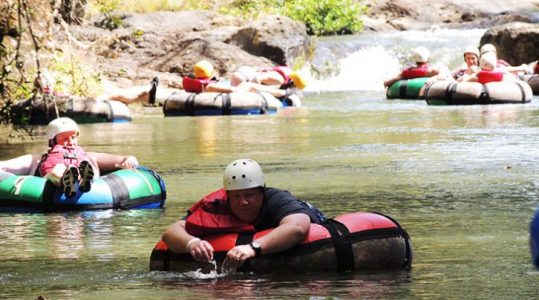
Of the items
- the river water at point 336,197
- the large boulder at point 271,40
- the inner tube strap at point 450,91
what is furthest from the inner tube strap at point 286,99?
the large boulder at point 271,40

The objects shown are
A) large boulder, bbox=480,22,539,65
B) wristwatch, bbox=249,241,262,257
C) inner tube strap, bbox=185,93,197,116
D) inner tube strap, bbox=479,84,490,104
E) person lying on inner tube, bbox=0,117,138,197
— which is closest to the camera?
wristwatch, bbox=249,241,262,257

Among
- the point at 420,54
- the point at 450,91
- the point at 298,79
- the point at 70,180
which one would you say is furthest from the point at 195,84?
the point at 70,180

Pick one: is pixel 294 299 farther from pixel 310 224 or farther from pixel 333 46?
pixel 333 46

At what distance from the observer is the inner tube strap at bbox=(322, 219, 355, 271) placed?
24.7 feet

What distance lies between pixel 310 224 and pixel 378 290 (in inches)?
28.8

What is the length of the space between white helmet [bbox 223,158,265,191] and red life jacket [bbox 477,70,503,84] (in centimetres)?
2085

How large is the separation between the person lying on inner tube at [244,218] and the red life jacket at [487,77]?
2053 cm

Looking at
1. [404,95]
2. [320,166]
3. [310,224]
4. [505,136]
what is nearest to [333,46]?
[404,95]

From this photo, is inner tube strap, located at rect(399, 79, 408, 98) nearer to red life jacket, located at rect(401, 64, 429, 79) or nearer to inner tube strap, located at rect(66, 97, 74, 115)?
red life jacket, located at rect(401, 64, 429, 79)

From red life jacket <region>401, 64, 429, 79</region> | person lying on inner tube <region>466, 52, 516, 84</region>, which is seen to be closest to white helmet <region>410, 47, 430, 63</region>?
red life jacket <region>401, 64, 429, 79</region>

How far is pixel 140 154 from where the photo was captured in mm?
16922

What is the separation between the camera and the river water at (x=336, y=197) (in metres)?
7.24

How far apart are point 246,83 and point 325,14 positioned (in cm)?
1857

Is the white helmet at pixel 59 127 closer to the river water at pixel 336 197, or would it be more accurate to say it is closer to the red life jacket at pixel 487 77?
the river water at pixel 336 197
